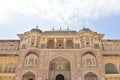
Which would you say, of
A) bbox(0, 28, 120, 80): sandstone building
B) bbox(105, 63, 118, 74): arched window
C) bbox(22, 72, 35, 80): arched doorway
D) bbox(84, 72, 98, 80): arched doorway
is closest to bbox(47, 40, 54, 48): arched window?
bbox(0, 28, 120, 80): sandstone building

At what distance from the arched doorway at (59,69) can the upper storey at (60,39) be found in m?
2.69

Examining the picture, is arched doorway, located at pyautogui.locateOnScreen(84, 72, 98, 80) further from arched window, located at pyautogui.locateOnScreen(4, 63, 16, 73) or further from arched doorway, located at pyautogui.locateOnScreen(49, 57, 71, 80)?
arched window, located at pyautogui.locateOnScreen(4, 63, 16, 73)

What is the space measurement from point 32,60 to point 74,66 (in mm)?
7468

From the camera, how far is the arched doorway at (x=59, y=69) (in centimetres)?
3639

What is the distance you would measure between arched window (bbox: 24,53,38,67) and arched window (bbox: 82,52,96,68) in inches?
331

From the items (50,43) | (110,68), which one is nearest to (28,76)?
(50,43)

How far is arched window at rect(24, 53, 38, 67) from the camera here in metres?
36.8

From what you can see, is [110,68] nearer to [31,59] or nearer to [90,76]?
[90,76]

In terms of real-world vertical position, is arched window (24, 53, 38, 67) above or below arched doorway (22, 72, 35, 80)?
above

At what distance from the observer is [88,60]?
3694 centimetres

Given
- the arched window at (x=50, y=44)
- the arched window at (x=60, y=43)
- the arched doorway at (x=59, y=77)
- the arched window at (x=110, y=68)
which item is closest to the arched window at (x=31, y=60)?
the arched window at (x=50, y=44)

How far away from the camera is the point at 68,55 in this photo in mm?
37438

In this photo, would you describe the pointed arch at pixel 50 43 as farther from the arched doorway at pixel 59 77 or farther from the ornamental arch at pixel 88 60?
the ornamental arch at pixel 88 60

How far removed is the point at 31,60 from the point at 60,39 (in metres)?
6.88
